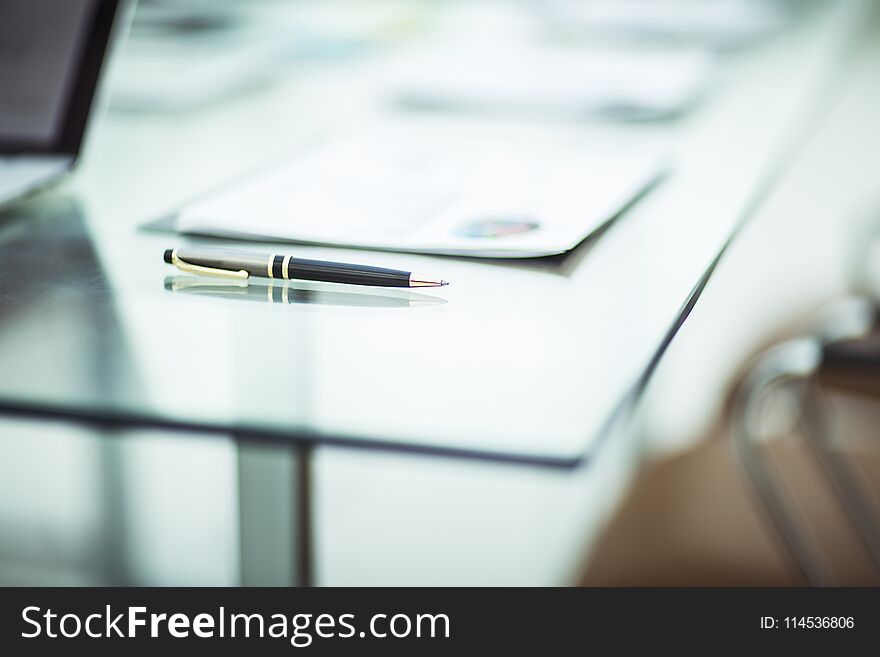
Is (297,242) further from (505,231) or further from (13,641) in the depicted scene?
(13,641)

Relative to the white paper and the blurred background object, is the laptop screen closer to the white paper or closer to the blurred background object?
the blurred background object

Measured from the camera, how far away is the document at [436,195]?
1.91ft

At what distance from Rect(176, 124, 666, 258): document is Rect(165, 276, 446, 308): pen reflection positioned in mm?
59

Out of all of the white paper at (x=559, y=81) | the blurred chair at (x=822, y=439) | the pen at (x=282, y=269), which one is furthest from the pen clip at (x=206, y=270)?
the blurred chair at (x=822, y=439)

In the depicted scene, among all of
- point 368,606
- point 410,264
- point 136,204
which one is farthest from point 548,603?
point 136,204

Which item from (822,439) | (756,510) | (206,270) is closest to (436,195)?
(206,270)

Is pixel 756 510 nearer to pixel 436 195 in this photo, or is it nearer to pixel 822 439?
pixel 822 439

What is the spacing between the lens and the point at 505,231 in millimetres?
585

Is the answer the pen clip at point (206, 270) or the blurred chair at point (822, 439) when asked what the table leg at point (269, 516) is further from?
the blurred chair at point (822, 439)

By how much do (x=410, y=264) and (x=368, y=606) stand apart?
191 millimetres

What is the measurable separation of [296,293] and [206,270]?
0.05 meters

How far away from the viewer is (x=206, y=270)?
1.73ft

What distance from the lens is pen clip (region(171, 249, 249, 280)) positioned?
20.7 inches

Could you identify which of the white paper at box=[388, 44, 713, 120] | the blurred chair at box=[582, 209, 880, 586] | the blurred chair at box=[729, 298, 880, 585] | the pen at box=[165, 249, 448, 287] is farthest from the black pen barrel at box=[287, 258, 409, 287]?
the blurred chair at box=[582, 209, 880, 586]
